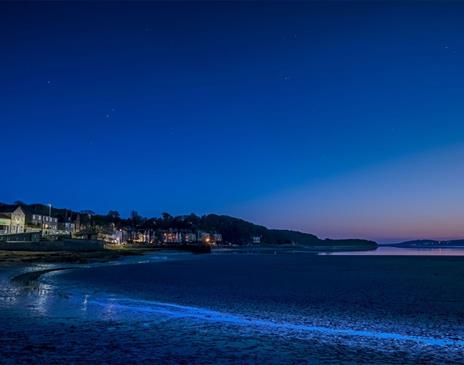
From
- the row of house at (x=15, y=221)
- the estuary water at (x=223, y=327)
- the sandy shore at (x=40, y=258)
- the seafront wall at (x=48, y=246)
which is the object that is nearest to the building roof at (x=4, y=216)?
the row of house at (x=15, y=221)

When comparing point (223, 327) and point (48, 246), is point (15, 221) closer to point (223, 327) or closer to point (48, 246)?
point (48, 246)

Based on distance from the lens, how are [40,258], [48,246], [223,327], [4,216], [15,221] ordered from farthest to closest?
1. [15,221]
2. [4,216]
3. [48,246]
4. [40,258]
5. [223,327]

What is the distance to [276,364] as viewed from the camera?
1291cm

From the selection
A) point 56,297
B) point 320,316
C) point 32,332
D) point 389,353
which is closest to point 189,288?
point 56,297

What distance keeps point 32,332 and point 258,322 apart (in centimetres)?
927

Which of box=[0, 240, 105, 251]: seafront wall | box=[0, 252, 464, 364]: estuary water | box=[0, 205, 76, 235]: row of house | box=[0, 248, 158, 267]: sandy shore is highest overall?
box=[0, 205, 76, 235]: row of house

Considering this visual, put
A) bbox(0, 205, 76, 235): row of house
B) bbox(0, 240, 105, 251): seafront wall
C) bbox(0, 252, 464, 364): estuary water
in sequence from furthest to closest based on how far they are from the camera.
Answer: bbox(0, 205, 76, 235): row of house → bbox(0, 240, 105, 251): seafront wall → bbox(0, 252, 464, 364): estuary water

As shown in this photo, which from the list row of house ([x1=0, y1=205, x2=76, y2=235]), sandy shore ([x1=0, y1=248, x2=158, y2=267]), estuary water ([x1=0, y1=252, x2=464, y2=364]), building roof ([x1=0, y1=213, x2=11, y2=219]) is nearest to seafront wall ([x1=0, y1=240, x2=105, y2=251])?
sandy shore ([x1=0, y1=248, x2=158, y2=267])

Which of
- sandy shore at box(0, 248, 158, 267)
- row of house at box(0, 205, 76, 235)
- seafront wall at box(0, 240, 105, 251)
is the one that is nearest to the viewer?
sandy shore at box(0, 248, 158, 267)

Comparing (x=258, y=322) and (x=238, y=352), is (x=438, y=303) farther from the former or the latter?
(x=238, y=352)

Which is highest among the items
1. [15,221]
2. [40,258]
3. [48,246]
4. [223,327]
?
[15,221]

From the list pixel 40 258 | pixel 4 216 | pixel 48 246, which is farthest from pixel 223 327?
pixel 4 216

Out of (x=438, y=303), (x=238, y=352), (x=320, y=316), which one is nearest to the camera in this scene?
(x=238, y=352)

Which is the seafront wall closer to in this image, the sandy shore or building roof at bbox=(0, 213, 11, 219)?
the sandy shore
